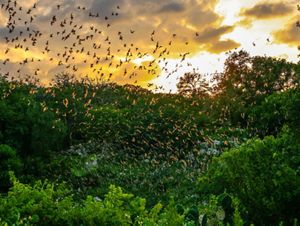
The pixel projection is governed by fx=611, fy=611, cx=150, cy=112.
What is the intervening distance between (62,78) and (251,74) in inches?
493

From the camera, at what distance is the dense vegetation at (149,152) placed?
11.3m

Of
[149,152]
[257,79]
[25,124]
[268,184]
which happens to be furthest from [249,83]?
[268,184]

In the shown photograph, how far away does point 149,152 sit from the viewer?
2995cm

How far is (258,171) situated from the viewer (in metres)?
13.4

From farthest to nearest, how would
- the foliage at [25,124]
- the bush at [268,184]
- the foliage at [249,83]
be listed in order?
the foliage at [249,83] < the foliage at [25,124] < the bush at [268,184]

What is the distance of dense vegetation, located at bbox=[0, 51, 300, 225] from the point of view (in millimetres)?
11336

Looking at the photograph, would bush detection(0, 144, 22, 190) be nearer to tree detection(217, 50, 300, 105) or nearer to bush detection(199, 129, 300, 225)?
bush detection(199, 129, 300, 225)

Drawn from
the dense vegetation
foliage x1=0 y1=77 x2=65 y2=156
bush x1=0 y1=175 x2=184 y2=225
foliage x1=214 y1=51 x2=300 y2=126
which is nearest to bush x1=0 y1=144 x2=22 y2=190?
the dense vegetation

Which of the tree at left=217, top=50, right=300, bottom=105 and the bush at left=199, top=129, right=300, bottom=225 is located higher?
the tree at left=217, top=50, right=300, bottom=105

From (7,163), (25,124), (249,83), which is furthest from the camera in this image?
(249,83)

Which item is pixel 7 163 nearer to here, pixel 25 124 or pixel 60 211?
pixel 25 124

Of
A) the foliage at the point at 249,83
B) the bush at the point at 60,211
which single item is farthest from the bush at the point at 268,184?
the foliage at the point at 249,83

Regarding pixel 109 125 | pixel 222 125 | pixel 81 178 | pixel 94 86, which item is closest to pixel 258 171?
pixel 81 178

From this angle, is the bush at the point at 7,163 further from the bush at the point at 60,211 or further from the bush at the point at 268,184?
the bush at the point at 60,211
